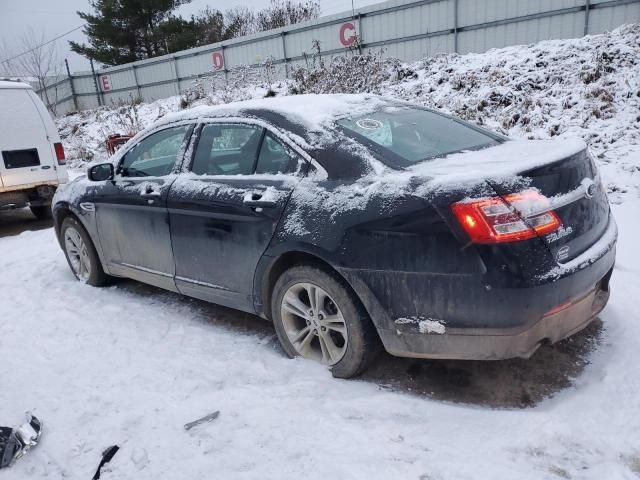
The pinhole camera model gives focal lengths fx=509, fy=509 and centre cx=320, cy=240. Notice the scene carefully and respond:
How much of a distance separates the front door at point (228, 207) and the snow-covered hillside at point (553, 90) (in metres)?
4.72

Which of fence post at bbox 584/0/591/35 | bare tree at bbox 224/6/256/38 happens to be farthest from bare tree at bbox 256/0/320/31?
fence post at bbox 584/0/591/35

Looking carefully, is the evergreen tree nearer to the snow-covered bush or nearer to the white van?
the snow-covered bush

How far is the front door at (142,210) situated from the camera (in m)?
3.84

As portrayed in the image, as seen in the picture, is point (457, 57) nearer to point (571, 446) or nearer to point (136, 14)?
point (571, 446)

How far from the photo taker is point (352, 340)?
2.84 metres

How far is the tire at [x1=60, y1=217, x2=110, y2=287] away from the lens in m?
4.79

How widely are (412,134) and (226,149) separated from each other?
1.30 m

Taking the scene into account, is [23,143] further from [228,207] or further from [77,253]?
[228,207]

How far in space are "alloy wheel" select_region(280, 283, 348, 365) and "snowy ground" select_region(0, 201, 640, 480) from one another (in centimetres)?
11

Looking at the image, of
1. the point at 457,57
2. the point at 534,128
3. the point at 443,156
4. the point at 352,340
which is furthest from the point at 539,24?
the point at 352,340

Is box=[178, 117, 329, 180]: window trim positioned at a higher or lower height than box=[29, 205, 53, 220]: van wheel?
higher

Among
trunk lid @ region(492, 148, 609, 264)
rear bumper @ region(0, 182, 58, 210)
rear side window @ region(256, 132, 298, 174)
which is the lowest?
rear bumper @ region(0, 182, 58, 210)

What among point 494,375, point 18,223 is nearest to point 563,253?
point 494,375

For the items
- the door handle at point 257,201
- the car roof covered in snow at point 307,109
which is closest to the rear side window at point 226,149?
the car roof covered in snow at point 307,109
